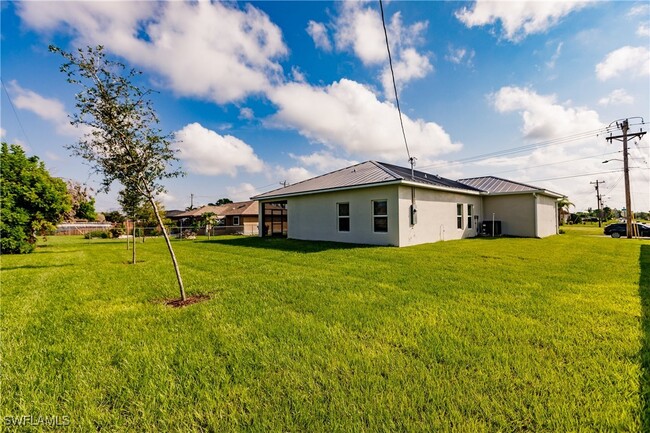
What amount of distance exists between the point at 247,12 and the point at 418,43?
5.53 m

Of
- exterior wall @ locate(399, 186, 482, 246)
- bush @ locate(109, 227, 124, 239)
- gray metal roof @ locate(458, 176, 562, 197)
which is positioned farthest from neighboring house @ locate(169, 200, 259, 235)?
gray metal roof @ locate(458, 176, 562, 197)

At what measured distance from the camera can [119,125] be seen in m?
4.58

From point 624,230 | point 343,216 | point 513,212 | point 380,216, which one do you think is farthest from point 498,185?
point 343,216

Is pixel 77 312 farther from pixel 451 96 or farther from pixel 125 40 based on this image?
pixel 451 96

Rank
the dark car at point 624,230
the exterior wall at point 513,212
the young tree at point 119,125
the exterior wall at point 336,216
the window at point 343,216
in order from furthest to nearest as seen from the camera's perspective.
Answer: the dark car at point 624,230 < the exterior wall at point 513,212 < the window at point 343,216 < the exterior wall at point 336,216 < the young tree at point 119,125

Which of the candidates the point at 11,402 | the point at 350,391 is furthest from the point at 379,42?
the point at 11,402

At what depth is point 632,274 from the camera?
6336mm

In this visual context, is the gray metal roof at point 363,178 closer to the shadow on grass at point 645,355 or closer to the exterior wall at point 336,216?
the exterior wall at point 336,216

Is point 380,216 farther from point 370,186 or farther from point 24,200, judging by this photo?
point 24,200

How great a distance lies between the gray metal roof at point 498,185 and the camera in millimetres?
17066

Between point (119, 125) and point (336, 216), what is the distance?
10.2 m

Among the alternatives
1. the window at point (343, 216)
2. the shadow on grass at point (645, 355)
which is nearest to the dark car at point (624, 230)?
the shadow on grass at point (645, 355)

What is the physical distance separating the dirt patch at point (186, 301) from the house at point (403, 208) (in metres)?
8.38

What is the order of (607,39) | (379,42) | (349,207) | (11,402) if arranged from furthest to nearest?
(349,207) → (607,39) → (379,42) → (11,402)
